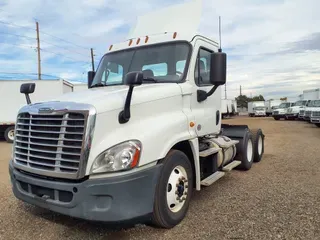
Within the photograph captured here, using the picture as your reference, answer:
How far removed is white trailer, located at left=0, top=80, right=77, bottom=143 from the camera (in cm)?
1645

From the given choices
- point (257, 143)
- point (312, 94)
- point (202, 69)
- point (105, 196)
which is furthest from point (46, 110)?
point (312, 94)

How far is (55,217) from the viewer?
4.45 meters

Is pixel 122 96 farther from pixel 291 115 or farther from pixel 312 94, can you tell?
pixel 312 94

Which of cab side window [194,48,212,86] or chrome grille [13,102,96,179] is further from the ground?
cab side window [194,48,212,86]

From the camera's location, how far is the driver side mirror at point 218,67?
14.1 ft

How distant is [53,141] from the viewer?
3445 mm

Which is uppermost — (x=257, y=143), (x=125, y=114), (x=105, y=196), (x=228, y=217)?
(x=125, y=114)

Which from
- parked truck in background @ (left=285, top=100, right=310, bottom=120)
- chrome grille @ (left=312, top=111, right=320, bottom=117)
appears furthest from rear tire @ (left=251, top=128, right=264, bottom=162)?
parked truck in background @ (left=285, top=100, right=310, bottom=120)

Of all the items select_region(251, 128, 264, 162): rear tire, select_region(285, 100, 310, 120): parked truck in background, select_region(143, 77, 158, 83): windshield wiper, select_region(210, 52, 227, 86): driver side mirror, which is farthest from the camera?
select_region(285, 100, 310, 120): parked truck in background

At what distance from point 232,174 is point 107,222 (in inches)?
169

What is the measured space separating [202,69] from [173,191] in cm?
205

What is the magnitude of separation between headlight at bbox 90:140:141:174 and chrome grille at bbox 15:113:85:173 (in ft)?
0.74

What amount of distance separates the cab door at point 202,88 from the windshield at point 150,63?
8.1 inches

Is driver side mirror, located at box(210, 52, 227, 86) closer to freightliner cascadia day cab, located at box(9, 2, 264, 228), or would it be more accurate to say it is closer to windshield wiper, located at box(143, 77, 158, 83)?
freightliner cascadia day cab, located at box(9, 2, 264, 228)
